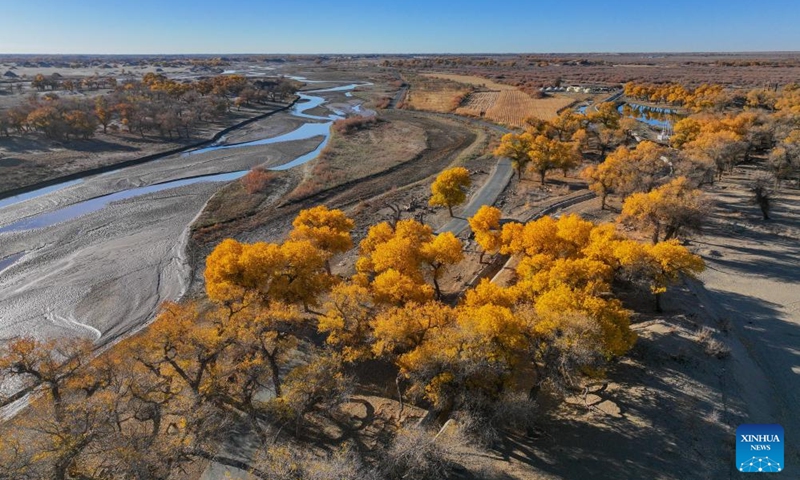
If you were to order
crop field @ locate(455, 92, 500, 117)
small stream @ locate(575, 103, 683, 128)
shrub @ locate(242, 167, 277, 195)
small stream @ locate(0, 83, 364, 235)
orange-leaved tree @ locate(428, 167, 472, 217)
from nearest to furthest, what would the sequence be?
orange-leaved tree @ locate(428, 167, 472, 217) → small stream @ locate(0, 83, 364, 235) → shrub @ locate(242, 167, 277, 195) → small stream @ locate(575, 103, 683, 128) → crop field @ locate(455, 92, 500, 117)

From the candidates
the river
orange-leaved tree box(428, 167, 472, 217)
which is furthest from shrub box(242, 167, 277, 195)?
orange-leaved tree box(428, 167, 472, 217)

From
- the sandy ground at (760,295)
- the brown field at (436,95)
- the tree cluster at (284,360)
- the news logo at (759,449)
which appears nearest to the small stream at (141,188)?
the tree cluster at (284,360)

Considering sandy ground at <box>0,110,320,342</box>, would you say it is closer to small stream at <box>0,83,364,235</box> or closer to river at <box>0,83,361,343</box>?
river at <box>0,83,361,343</box>

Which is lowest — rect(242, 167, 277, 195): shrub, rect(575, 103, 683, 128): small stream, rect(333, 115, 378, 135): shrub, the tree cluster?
the tree cluster

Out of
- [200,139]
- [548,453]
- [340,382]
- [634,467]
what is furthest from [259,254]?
[200,139]

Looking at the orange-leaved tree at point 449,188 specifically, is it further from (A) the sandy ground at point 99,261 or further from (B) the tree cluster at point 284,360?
(A) the sandy ground at point 99,261

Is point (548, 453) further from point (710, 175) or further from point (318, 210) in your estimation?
point (710, 175)
